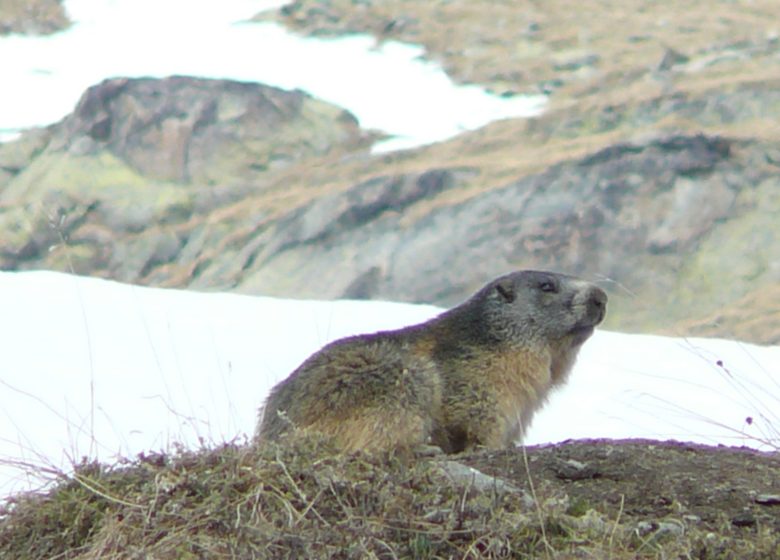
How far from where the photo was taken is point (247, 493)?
471 centimetres

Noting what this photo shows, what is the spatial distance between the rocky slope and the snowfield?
1085 centimetres

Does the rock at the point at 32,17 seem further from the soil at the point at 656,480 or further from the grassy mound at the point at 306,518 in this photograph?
the grassy mound at the point at 306,518

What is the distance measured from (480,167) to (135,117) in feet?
28.1

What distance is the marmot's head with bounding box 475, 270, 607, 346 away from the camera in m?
6.93

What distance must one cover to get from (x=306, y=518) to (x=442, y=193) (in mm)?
23370

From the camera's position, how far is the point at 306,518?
4602 mm

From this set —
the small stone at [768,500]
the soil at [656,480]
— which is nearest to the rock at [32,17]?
the soil at [656,480]

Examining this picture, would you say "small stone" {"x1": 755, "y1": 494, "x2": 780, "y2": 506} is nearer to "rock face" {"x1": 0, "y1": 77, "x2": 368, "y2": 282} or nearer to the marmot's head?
the marmot's head

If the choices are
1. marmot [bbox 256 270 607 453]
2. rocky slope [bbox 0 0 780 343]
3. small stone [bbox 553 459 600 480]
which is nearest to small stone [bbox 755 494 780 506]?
small stone [bbox 553 459 600 480]

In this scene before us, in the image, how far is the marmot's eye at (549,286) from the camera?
23.2 feet

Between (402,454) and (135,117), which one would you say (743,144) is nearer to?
(135,117)

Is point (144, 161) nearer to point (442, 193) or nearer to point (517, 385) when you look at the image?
point (442, 193)

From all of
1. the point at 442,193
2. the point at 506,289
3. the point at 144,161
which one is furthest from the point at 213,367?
the point at 144,161

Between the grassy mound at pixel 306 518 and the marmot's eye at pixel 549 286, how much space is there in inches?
86.1
